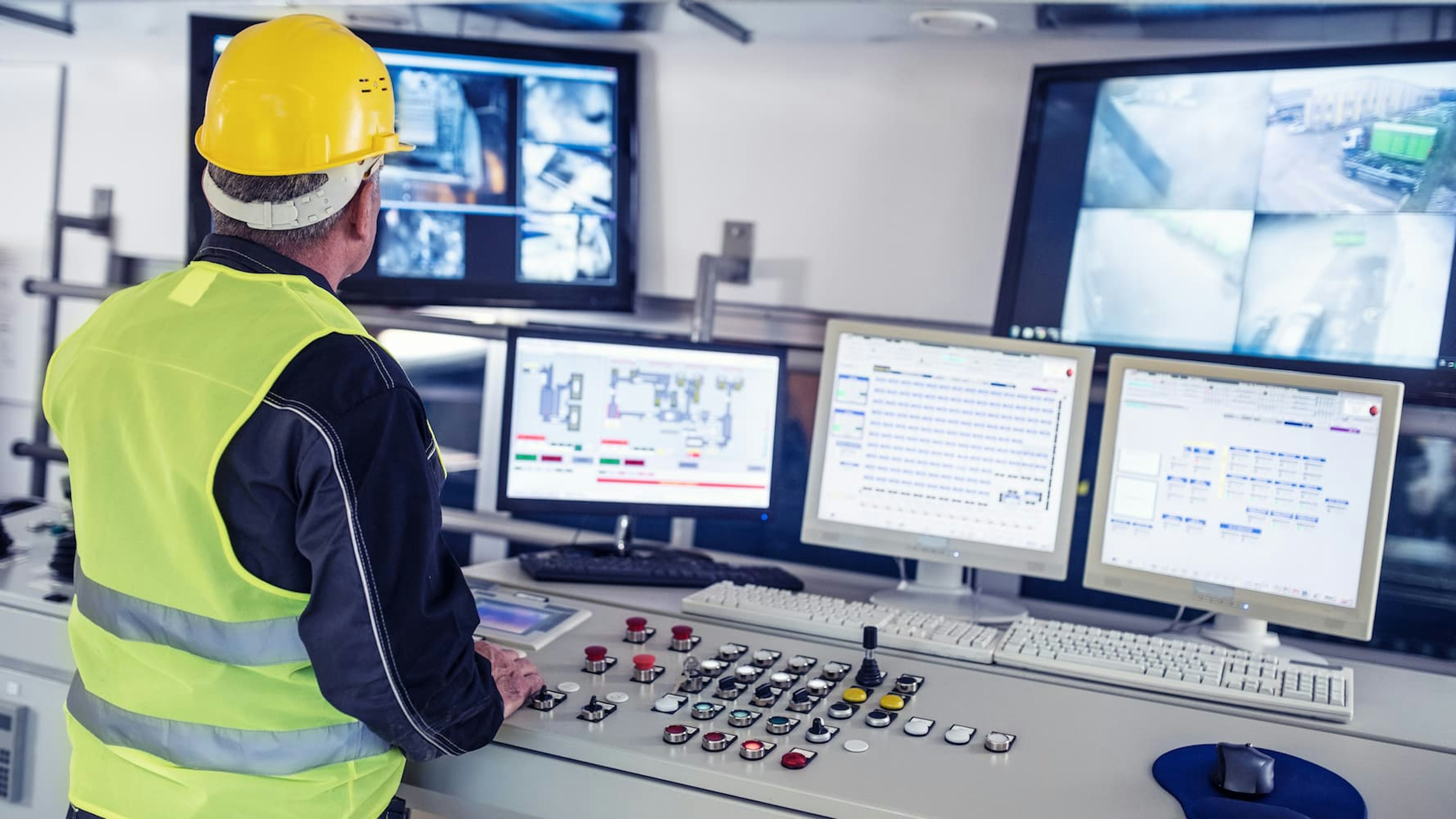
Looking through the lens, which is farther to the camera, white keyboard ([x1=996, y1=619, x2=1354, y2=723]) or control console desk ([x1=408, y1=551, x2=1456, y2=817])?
white keyboard ([x1=996, y1=619, x2=1354, y2=723])

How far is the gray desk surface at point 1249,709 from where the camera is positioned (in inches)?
59.3

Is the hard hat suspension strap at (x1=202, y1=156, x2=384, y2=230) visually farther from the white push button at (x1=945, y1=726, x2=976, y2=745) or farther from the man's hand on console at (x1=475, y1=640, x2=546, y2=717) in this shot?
the white push button at (x1=945, y1=726, x2=976, y2=745)

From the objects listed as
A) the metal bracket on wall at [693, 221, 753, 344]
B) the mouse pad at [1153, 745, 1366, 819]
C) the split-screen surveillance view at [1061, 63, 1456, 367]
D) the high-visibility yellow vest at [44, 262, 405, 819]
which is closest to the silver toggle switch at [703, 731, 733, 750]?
the high-visibility yellow vest at [44, 262, 405, 819]

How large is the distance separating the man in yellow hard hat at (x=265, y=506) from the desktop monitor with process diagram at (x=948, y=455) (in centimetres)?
83

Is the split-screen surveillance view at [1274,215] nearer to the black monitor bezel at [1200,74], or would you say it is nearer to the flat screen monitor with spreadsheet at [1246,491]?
the black monitor bezel at [1200,74]

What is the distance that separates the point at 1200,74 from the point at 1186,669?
0.96 meters

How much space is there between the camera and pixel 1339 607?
168 centimetres

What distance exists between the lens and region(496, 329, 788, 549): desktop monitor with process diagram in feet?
6.88

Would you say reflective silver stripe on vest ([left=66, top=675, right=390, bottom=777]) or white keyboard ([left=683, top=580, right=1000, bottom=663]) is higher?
white keyboard ([left=683, top=580, right=1000, bottom=663])

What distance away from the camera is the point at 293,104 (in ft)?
4.07

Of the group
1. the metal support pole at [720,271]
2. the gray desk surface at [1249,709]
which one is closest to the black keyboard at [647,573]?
the gray desk surface at [1249,709]

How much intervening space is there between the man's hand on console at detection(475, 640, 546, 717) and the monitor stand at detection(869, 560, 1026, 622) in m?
0.63

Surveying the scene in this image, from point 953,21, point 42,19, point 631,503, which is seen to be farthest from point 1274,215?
point 42,19

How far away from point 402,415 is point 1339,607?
51.6 inches
